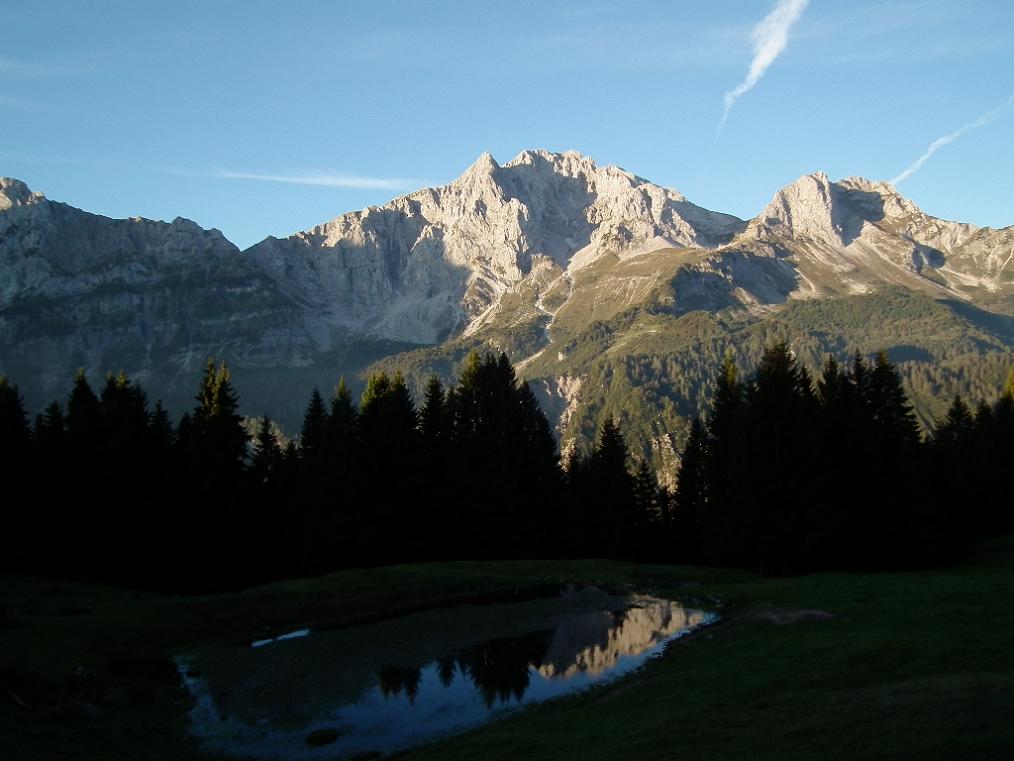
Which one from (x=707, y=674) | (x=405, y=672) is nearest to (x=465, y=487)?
(x=405, y=672)

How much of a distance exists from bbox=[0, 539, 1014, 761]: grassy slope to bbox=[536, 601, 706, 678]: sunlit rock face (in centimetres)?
237

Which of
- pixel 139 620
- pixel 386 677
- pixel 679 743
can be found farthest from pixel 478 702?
pixel 139 620

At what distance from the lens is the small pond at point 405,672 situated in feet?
87.5

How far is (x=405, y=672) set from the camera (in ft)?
111

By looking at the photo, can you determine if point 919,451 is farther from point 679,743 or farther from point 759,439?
point 679,743

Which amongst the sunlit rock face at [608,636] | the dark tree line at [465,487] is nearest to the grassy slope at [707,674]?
the sunlit rock face at [608,636]

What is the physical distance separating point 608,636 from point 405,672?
10662mm

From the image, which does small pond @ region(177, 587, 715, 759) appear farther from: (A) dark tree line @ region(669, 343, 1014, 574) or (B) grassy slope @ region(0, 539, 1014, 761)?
(A) dark tree line @ region(669, 343, 1014, 574)

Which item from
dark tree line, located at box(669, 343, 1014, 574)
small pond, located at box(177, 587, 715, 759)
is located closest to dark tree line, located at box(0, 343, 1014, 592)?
dark tree line, located at box(669, 343, 1014, 574)

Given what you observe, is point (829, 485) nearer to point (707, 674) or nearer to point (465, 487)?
point (465, 487)

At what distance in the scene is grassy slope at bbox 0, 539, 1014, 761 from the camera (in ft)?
62.6

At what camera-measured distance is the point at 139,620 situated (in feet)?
128

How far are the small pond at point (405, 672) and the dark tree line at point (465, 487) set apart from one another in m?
23.7

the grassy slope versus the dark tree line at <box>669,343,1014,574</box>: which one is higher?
the dark tree line at <box>669,343,1014,574</box>
